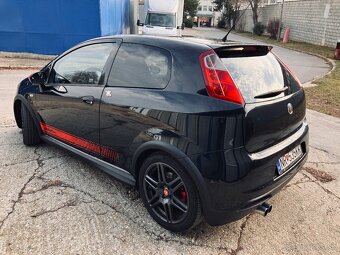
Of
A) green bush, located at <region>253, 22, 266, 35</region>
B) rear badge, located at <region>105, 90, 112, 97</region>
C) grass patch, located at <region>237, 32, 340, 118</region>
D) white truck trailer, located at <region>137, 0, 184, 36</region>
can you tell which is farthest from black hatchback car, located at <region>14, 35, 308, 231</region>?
green bush, located at <region>253, 22, 266, 35</region>

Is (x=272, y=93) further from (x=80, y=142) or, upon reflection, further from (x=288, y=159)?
(x=80, y=142)

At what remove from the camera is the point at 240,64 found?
2.78 meters

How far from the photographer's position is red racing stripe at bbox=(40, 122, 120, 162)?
10.8 feet

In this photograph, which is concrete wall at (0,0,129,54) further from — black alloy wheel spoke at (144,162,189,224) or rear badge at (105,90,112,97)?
black alloy wheel spoke at (144,162,189,224)

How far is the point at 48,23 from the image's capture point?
13875 millimetres

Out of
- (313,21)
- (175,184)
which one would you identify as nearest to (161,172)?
(175,184)

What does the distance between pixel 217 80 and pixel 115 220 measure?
1579 mm

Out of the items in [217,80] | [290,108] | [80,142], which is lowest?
[80,142]

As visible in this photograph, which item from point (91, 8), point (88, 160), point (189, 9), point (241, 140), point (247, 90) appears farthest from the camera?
point (189, 9)

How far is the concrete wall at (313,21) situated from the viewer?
23.9m

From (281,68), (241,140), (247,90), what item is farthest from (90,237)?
(281,68)

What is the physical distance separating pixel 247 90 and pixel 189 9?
194ft

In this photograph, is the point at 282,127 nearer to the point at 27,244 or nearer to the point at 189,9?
the point at 27,244

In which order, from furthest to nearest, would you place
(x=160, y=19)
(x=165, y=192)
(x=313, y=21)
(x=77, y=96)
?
(x=313, y=21) < (x=160, y=19) < (x=77, y=96) < (x=165, y=192)
